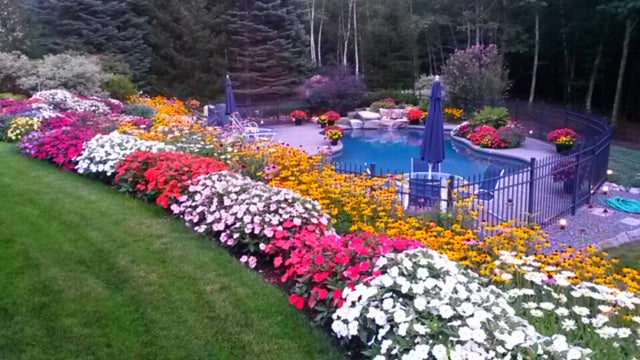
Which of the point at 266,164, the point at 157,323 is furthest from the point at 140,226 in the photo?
the point at 266,164

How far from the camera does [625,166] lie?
464 inches

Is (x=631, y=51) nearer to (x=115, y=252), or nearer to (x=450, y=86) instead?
(x=450, y=86)

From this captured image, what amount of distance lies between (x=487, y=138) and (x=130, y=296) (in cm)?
1142

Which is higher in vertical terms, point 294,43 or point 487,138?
point 294,43

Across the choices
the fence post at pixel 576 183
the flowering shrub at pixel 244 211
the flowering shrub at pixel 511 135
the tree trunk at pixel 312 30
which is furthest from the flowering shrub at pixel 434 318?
the tree trunk at pixel 312 30

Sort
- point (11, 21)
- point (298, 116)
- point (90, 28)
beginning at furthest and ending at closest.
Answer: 1. point (11, 21)
2. point (298, 116)
3. point (90, 28)

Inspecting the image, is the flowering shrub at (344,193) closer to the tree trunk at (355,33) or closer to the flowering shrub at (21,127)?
the flowering shrub at (21,127)

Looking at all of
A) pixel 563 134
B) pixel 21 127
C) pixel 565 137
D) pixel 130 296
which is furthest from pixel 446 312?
pixel 563 134

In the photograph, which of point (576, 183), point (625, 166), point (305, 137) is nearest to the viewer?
point (576, 183)

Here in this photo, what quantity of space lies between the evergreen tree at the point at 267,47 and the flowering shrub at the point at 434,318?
20.2 m

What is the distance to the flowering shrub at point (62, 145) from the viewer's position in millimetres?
6898

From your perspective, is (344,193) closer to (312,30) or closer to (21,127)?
(21,127)

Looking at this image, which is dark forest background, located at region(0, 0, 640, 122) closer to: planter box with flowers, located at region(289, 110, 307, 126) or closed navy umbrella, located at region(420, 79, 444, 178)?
planter box with flowers, located at region(289, 110, 307, 126)

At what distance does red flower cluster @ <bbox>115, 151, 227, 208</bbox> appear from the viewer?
5.07 m
